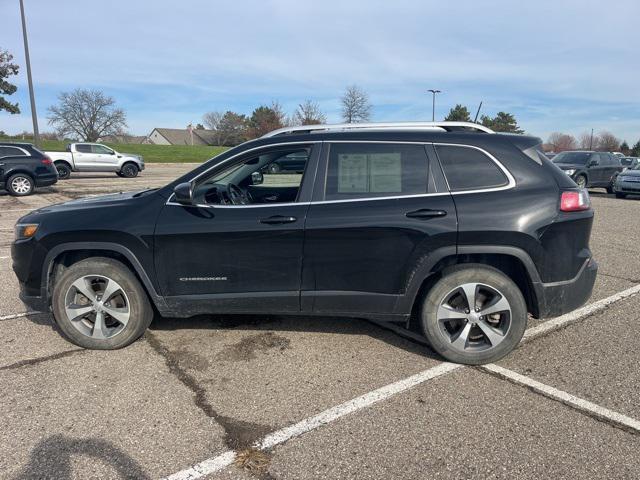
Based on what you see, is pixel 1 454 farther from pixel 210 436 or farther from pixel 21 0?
pixel 21 0

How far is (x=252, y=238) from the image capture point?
345cm

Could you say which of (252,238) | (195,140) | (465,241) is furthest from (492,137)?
(195,140)

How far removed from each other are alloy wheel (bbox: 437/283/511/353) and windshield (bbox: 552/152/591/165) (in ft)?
56.0

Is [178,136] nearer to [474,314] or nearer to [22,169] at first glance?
[22,169]

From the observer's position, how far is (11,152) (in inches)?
557

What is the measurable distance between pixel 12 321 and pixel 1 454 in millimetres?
2265

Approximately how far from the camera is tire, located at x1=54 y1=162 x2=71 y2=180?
2103cm

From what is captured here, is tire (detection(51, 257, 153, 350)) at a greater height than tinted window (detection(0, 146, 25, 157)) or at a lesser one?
lesser

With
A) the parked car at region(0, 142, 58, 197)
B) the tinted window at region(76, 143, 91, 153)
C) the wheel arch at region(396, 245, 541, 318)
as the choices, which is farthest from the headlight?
the tinted window at region(76, 143, 91, 153)

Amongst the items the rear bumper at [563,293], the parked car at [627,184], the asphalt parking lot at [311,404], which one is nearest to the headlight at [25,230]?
the asphalt parking lot at [311,404]

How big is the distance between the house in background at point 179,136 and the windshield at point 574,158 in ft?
302

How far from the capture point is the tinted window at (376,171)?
343 centimetres

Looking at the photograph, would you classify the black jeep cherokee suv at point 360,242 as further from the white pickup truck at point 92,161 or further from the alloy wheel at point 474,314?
the white pickup truck at point 92,161

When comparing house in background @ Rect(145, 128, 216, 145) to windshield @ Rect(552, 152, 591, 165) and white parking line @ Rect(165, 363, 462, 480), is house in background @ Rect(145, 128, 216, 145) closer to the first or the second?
windshield @ Rect(552, 152, 591, 165)
